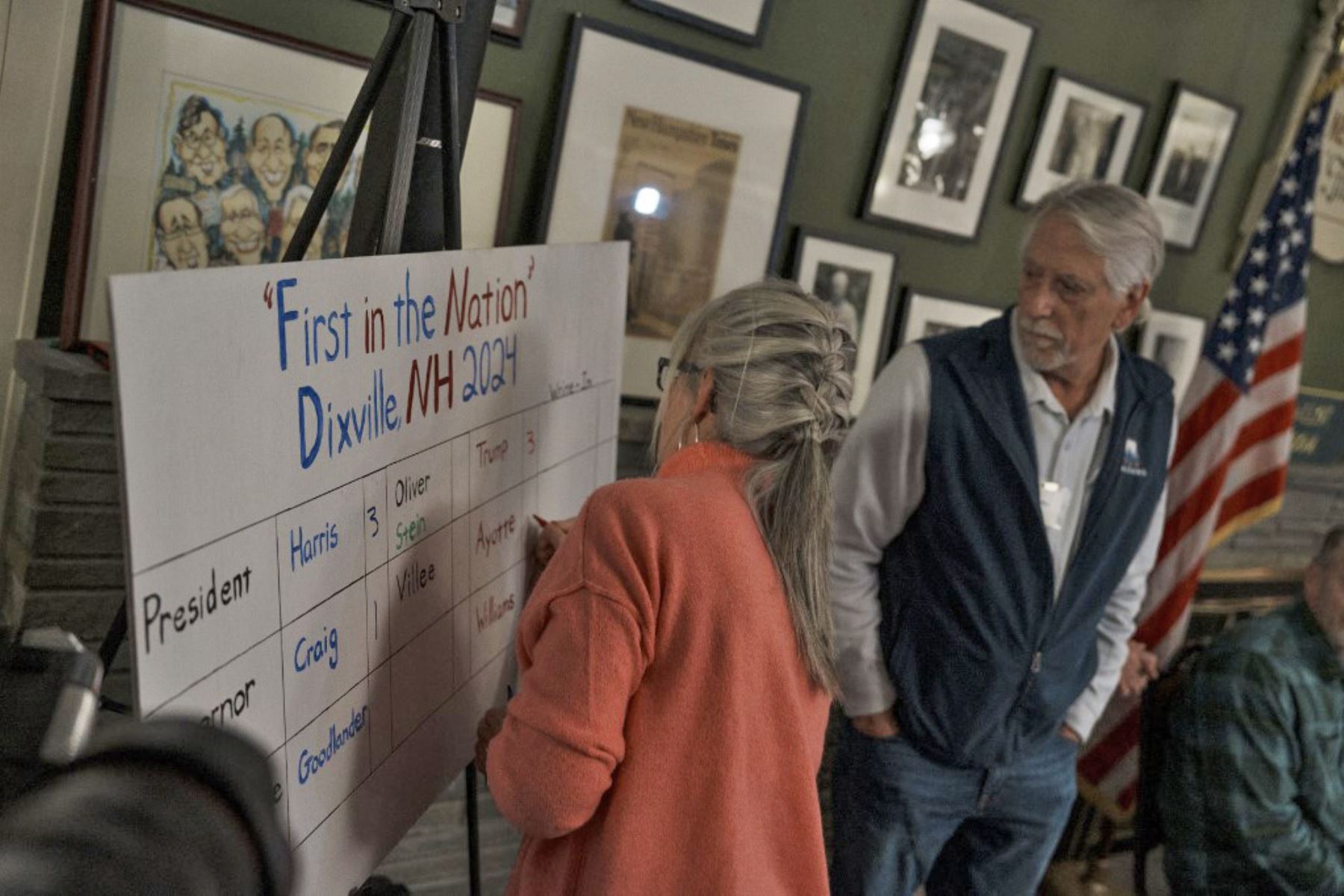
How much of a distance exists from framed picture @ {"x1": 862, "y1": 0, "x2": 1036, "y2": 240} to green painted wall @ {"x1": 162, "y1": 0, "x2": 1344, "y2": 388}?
0.04 meters

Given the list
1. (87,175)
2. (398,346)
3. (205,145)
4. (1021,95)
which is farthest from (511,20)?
(1021,95)

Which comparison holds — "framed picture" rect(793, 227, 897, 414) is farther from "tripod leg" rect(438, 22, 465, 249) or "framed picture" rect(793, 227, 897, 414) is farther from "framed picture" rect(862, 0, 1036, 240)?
"tripod leg" rect(438, 22, 465, 249)

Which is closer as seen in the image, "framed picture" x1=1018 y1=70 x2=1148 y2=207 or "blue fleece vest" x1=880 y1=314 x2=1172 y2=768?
"blue fleece vest" x1=880 y1=314 x2=1172 y2=768

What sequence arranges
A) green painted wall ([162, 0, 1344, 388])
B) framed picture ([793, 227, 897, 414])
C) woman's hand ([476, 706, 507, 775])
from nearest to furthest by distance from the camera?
1. woman's hand ([476, 706, 507, 775])
2. green painted wall ([162, 0, 1344, 388])
3. framed picture ([793, 227, 897, 414])

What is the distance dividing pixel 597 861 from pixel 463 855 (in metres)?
1.30

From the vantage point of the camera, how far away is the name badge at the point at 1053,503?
1.94 meters

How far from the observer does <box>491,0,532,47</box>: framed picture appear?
1953 millimetres

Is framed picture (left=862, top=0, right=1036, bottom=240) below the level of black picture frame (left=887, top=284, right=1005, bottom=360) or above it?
above

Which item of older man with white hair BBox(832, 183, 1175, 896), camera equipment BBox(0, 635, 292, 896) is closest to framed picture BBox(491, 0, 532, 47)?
older man with white hair BBox(832, 183, 1175, 896)

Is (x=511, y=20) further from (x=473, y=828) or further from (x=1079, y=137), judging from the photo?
(x=1079, y=137)

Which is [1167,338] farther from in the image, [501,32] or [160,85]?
[160,85]

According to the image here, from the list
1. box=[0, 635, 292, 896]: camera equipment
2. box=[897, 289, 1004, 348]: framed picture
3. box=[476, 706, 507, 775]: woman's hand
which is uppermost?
box=[897, 289, 1004, 348]: framed picture

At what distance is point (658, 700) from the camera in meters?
1.19

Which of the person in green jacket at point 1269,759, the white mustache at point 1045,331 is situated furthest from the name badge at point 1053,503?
the person in green jacket at point 1269,759
